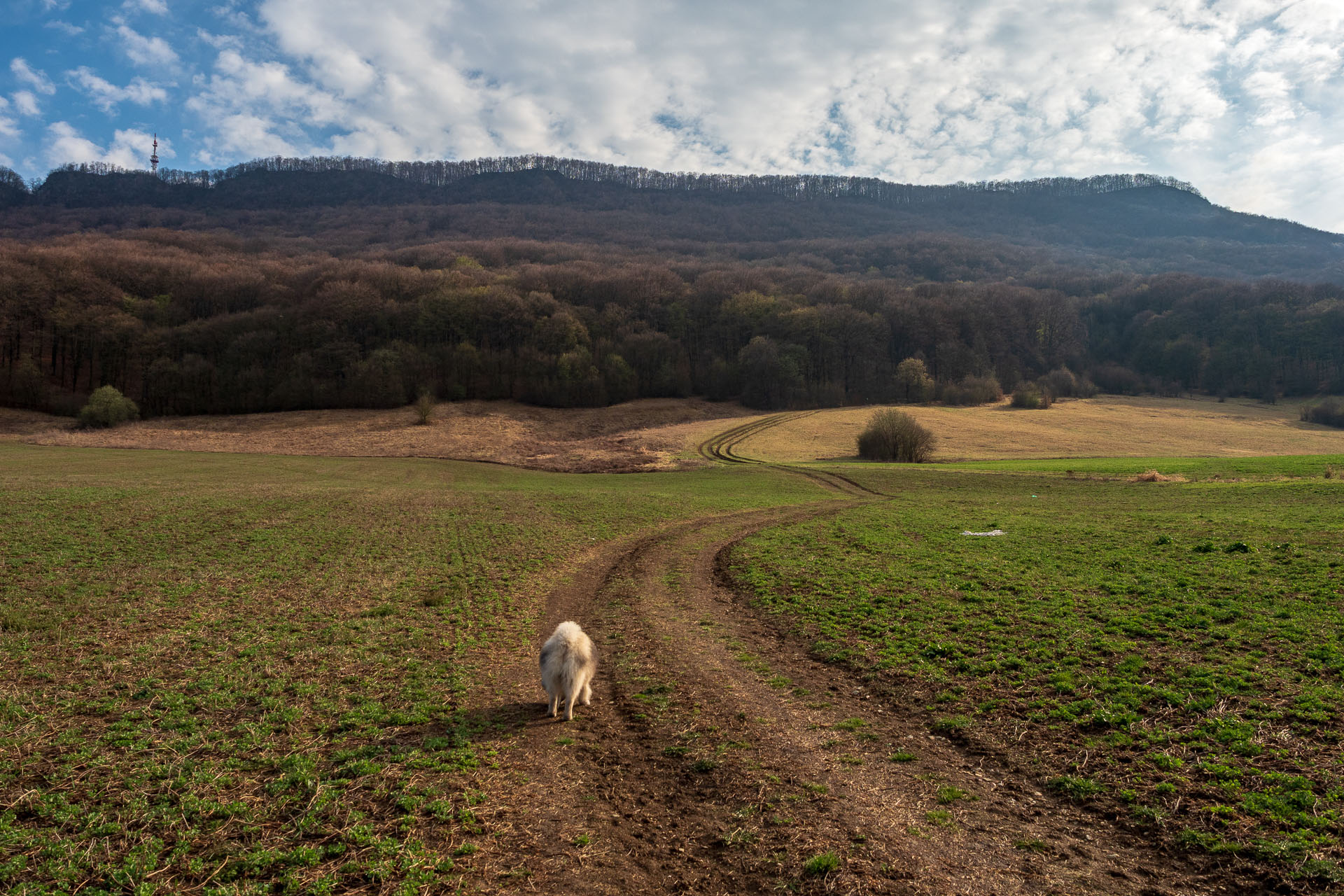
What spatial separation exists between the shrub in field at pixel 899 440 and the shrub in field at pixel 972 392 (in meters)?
46.8

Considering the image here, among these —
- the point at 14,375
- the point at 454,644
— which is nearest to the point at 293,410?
the point at 14,375

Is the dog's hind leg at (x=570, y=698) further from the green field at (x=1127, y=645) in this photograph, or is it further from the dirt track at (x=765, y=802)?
the green field at (x=1127, y=645)

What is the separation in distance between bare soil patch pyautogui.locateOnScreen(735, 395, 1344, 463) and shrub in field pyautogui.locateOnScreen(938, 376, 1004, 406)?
2.72m

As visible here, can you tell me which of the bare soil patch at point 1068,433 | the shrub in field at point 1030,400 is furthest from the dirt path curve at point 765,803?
the shrub in field at point 1030,400

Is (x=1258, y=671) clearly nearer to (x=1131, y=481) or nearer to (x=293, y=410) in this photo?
(x=1131, y=481)

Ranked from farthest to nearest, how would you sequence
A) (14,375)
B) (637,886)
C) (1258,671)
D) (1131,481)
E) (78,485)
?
(14,375) < (1131,481) < (78,485) < (1258,671) < (637,886)

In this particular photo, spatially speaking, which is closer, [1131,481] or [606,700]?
[606,700]

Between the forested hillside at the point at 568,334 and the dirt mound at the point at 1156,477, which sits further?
the forested hillside at the point at 568,334

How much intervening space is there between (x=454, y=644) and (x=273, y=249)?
7938 inches

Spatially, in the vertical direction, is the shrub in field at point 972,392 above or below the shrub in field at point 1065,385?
below

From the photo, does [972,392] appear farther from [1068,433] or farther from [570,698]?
[570,698]

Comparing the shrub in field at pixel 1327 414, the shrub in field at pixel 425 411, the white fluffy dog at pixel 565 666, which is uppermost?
the shrub in field at pixel 1327 414

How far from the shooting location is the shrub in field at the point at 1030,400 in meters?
102

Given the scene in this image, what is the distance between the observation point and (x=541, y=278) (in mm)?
129750
